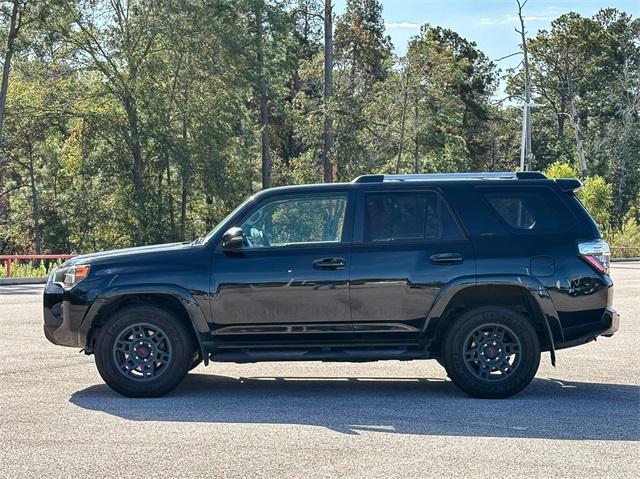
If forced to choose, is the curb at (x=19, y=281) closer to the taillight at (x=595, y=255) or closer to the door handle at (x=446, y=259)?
the door handle at (x=446, y=259)

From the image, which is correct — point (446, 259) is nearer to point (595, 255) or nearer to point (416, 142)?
point (595, 255)

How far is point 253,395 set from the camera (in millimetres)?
8461

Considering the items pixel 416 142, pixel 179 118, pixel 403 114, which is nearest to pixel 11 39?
pixel 179 118

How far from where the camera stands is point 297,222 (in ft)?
27.8

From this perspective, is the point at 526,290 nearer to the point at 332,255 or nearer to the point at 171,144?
the point at 332,255

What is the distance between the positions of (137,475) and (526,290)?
13.1 ft

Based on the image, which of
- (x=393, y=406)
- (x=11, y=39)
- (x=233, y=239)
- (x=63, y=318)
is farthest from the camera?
(x=11, y=39)

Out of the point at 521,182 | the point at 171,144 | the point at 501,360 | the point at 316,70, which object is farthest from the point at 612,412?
the point at 316,70

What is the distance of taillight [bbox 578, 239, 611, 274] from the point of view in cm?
823

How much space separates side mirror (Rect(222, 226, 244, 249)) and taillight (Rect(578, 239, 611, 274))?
2.98 m

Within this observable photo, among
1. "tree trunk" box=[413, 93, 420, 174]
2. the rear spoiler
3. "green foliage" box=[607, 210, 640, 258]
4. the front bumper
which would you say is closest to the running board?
the front bumper

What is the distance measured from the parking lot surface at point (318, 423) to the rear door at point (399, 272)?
72 centimetres

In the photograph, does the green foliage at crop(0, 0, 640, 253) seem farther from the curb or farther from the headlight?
the headlight

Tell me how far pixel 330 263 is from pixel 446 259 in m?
1.01
